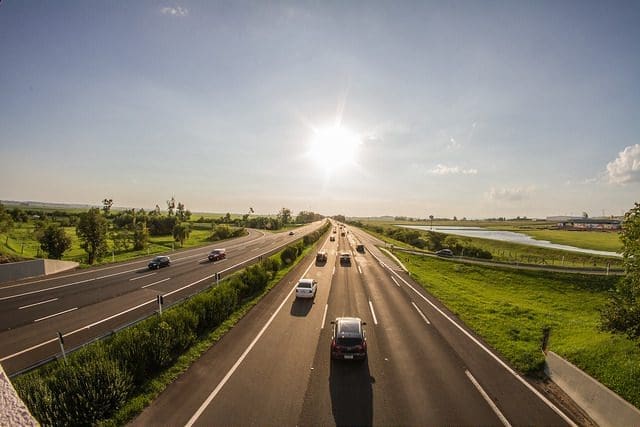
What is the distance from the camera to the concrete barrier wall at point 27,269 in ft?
84.3

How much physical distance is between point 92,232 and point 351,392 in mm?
43796

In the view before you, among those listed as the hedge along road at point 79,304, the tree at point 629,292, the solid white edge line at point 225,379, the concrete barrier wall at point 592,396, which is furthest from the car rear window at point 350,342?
the hedge along road at point 79,304

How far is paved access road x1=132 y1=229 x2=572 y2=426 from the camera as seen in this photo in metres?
8.89

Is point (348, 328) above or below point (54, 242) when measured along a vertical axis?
below

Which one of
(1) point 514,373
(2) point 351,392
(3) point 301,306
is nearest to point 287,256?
(3) point 301,306

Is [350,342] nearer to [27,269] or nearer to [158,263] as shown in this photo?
[158,263]

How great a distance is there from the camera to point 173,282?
89.3 ft

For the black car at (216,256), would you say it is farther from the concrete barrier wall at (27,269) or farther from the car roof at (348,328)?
the car roof at (348,328)

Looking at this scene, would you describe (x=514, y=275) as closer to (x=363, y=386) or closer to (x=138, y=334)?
(x=363, y=386)

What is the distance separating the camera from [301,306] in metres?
20.3

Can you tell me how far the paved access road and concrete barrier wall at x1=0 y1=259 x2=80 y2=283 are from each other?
1071 inches

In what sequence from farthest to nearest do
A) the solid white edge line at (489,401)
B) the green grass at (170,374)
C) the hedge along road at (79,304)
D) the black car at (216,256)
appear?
the black car at (216,256)
the hedge along road at (79,304)
the solid white edge line at (489,401)
the green grass at (170,374)

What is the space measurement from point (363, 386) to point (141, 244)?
194 feet

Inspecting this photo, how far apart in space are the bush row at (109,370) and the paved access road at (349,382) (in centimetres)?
132
